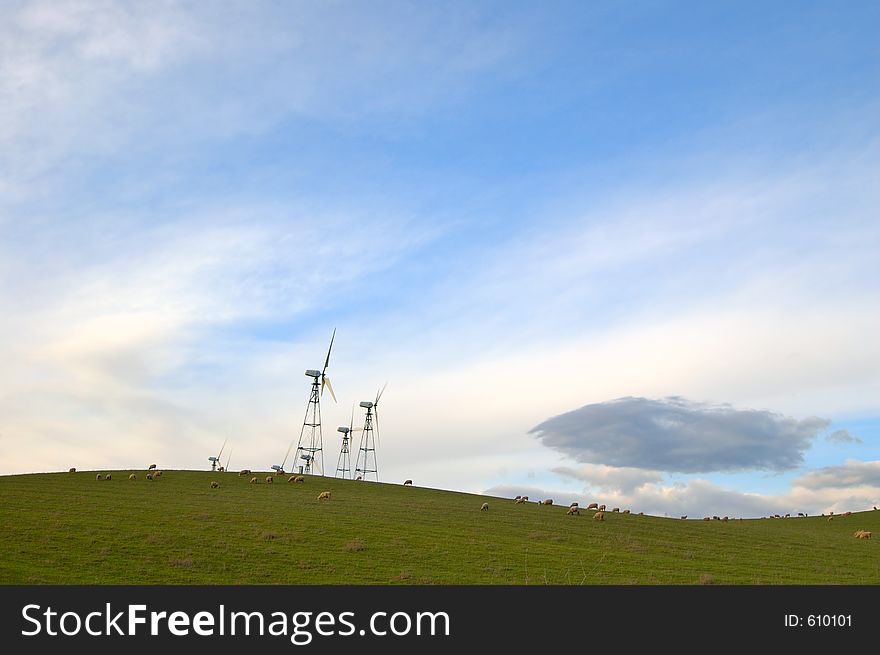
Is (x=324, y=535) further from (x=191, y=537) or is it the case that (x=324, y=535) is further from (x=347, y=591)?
(x=347, y=591)

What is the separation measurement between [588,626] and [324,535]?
2511 cm

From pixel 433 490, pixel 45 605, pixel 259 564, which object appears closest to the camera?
pixel 45 605

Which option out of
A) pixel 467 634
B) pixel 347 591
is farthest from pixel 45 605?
pixel 467 634

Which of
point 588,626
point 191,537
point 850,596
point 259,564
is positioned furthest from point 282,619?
point 191,537

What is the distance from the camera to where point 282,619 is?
2100 cm

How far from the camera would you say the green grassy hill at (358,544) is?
33.2m

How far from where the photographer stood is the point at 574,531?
52406 millimetres

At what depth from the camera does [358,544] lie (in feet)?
130

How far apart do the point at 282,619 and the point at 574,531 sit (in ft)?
115

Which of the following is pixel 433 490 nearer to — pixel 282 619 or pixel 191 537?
pixel 191 537

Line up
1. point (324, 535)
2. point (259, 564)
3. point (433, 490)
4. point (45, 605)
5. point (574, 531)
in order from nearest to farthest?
point (45, 605)
point (259, 564)
point (324, 535)
point (574, 531)
point (433, 490)

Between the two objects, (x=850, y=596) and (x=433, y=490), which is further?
(x=433, y=490)

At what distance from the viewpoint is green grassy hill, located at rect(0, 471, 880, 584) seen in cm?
3316

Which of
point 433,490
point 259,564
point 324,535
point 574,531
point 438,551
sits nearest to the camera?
point 259,564
